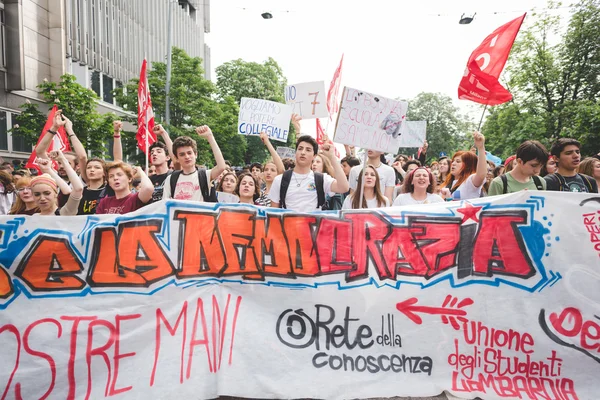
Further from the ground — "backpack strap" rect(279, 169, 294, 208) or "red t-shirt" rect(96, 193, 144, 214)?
"backpack strap" rect(279, 169, 294, 208)

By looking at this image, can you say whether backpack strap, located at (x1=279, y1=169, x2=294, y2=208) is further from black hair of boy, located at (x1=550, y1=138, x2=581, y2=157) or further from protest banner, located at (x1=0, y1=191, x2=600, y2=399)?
black hair of boy, located at (x1=550, y1=138, x2=581, y2=157)

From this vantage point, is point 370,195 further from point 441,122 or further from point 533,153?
point 441,122

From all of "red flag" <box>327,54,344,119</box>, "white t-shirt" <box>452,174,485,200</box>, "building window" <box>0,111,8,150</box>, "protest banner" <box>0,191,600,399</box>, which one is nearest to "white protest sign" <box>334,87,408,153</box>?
"white t-shirt" <box>452,174,485,200</box>

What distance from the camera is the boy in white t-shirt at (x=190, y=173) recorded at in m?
4.28

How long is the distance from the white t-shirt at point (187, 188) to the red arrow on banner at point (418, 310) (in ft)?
7.49

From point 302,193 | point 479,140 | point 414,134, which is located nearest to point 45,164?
point 302,193

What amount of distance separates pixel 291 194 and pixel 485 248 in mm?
1948

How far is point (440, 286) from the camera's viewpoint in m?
3.14

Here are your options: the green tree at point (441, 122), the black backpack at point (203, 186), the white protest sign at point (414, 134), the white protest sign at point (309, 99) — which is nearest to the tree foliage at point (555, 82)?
the white protest sign at point (414, 134)

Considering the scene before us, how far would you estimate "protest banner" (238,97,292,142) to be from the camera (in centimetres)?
741

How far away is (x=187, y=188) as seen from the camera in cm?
429

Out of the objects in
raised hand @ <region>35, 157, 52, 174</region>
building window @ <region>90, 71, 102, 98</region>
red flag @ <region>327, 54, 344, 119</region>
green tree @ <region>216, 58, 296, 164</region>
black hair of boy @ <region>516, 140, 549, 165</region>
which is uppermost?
green tree @ <region>216, 58, 296, 164</region>

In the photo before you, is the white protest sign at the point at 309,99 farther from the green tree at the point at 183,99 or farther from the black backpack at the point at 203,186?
the green tree at the point at 183,99

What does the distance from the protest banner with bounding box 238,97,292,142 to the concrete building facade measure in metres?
13.2
